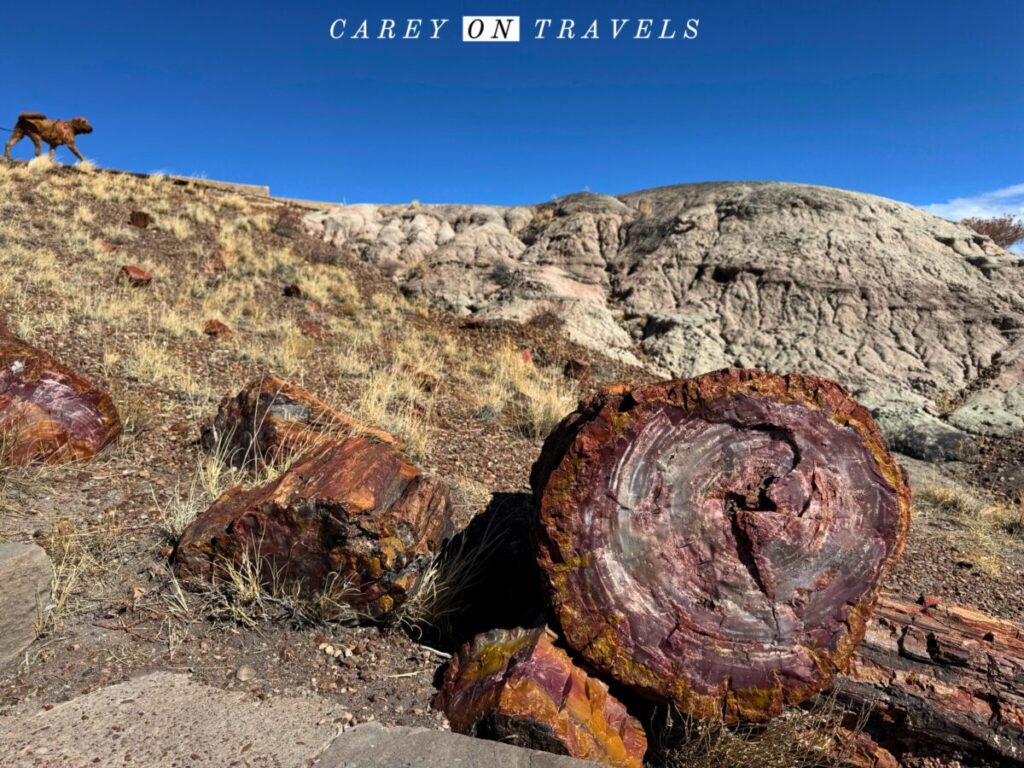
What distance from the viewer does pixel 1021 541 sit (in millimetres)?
6008

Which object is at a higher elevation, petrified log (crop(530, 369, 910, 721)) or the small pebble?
petrified log (crop(530, 369, 910, 721))

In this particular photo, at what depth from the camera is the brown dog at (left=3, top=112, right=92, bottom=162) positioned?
16.4 meters

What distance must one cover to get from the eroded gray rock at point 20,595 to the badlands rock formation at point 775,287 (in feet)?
30.0

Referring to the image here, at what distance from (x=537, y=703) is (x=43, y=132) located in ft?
68.4

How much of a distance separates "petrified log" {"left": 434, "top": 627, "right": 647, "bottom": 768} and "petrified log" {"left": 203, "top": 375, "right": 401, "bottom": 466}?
2158 millimetres

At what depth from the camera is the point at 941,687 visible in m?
2.59

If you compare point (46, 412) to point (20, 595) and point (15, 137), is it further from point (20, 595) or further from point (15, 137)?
point (15, 137)

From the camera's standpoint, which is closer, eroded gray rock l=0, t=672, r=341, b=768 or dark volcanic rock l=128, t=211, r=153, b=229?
eroded gray rock l=0, t=672, r=341, b=768

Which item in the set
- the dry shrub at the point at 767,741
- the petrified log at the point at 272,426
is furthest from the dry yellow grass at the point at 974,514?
the petrified log at the point at 272,426

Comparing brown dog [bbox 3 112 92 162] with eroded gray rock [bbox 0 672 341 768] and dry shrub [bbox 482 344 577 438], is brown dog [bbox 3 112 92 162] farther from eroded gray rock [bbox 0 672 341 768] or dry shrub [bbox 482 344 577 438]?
eroded gray rock [bbox 0 672 341 768]

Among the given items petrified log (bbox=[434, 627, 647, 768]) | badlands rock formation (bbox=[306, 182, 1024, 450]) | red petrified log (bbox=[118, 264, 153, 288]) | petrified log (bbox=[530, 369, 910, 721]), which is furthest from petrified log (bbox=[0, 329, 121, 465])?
badlands rock formation (bbox=[306, 182, 1024, 450])

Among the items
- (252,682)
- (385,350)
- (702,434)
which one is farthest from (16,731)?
(385,350)

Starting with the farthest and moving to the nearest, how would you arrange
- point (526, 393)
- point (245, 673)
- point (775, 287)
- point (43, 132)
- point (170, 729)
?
1. point (43, 132)
2. point (775, 287)
3. point (526, 393)
4. point (245, 673)
5. point (170, 729)

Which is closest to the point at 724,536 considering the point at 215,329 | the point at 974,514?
the point at 974,514
